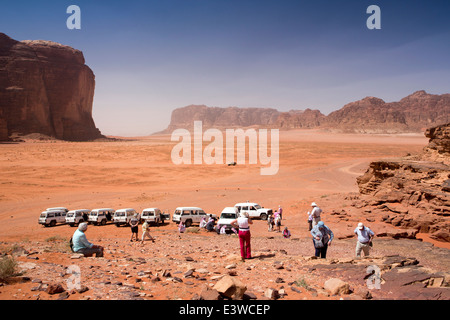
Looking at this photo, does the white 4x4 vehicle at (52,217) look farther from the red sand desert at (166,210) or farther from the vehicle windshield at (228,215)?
the vehicle windshield at (228,215)

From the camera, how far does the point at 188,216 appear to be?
2250 centimetres

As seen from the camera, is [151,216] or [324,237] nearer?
[324,237]

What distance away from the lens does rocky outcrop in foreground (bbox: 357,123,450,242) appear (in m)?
15.6

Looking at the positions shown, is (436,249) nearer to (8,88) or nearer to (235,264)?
A: (235,264)

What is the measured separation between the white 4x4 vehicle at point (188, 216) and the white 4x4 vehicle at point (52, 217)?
9921 millimetres

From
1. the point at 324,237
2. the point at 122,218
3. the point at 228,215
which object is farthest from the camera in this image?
the point at 122,218

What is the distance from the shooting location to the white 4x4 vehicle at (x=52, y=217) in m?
22.5

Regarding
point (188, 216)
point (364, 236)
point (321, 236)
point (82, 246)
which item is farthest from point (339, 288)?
point (188, 216)

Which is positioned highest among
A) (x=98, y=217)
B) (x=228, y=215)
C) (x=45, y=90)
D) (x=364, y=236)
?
(x=45, y=90)

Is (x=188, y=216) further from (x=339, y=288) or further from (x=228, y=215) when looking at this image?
(x=339, y=288)

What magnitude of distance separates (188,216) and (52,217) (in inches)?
451

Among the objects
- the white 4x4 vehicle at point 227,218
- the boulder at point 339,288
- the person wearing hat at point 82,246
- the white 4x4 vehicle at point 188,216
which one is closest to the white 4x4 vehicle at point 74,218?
the white 4x4 vehicle at point 188,216

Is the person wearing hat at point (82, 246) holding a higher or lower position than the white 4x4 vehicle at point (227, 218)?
higher
